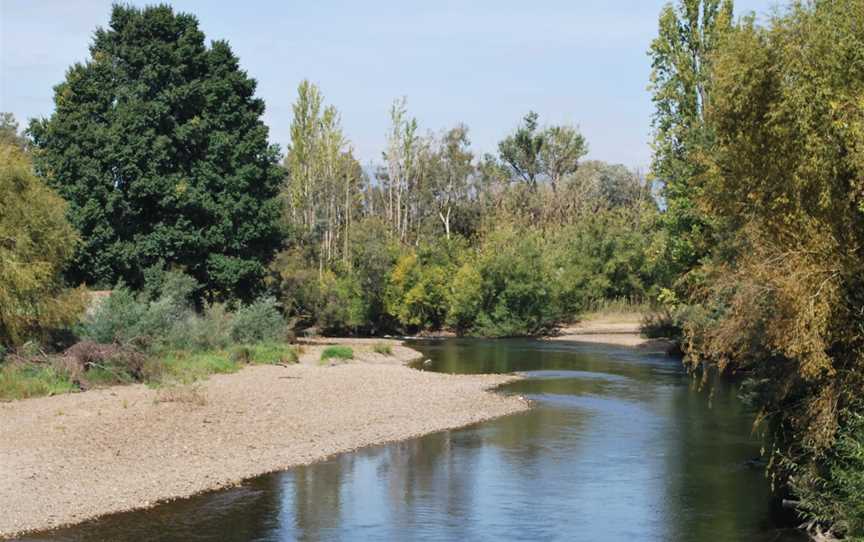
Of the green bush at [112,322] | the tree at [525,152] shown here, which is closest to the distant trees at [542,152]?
the tree at [525,152]

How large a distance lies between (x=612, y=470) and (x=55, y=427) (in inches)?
566

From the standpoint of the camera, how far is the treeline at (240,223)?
148 feet

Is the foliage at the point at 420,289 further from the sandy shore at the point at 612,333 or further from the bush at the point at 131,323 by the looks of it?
the bush at the point at 131,323

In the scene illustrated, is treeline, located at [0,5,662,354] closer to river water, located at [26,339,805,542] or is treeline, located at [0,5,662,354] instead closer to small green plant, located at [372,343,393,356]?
small green plant, located at [372,343,393,356]

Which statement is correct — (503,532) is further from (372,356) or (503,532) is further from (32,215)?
(372,356)

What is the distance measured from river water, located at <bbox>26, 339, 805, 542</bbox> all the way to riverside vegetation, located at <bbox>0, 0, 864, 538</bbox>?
6.52ft

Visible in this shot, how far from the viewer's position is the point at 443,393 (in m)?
37.0

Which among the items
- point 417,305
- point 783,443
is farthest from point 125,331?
point 417,305

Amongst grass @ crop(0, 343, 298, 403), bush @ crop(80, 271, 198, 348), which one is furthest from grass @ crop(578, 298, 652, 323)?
bush @ crop(80, 271, 198, 348)

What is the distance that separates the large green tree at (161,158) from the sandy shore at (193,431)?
39.0 ft

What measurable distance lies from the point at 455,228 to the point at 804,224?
81526mm

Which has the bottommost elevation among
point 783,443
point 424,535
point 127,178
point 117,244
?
point 424,535

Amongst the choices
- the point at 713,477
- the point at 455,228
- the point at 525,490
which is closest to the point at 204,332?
the point at 525,490

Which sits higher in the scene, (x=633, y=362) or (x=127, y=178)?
(x=127, y=178)
